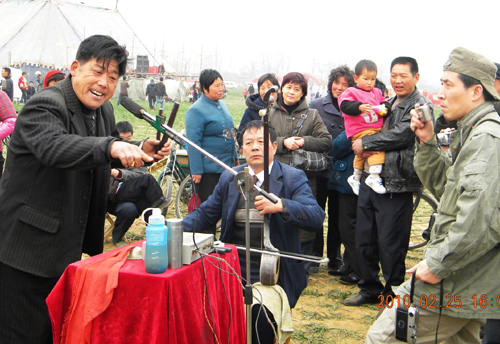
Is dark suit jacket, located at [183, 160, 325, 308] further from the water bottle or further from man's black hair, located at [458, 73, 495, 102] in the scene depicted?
man's black hair, located at [458, 73, 495, 102]

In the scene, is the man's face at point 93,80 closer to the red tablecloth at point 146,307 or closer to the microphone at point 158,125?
the microphone at point 158,125

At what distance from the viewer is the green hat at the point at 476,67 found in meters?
2.60

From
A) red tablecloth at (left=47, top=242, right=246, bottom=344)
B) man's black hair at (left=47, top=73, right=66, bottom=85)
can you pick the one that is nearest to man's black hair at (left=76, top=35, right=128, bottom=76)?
red tablecloth at (left=47, top=242, right=246, bottom=344)

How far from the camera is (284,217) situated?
3219 millimetres

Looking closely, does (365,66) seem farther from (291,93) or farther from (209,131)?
(209,131)

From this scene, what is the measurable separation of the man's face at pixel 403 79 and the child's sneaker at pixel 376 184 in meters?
0.81

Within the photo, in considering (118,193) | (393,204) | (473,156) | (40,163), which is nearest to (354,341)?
(393,204)

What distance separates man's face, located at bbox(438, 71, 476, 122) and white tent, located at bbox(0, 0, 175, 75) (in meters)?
37.5

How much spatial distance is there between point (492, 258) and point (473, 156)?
21.3 inches

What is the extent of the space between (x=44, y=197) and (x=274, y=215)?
1511 millimetres

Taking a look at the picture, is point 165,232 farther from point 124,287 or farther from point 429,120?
point 429,120

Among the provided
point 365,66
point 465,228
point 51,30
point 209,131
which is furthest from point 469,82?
point 51,30

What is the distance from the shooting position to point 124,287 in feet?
7.64

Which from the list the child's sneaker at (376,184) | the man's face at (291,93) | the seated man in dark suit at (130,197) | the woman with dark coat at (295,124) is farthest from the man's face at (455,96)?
the seated man in dark suit at (130,197)
